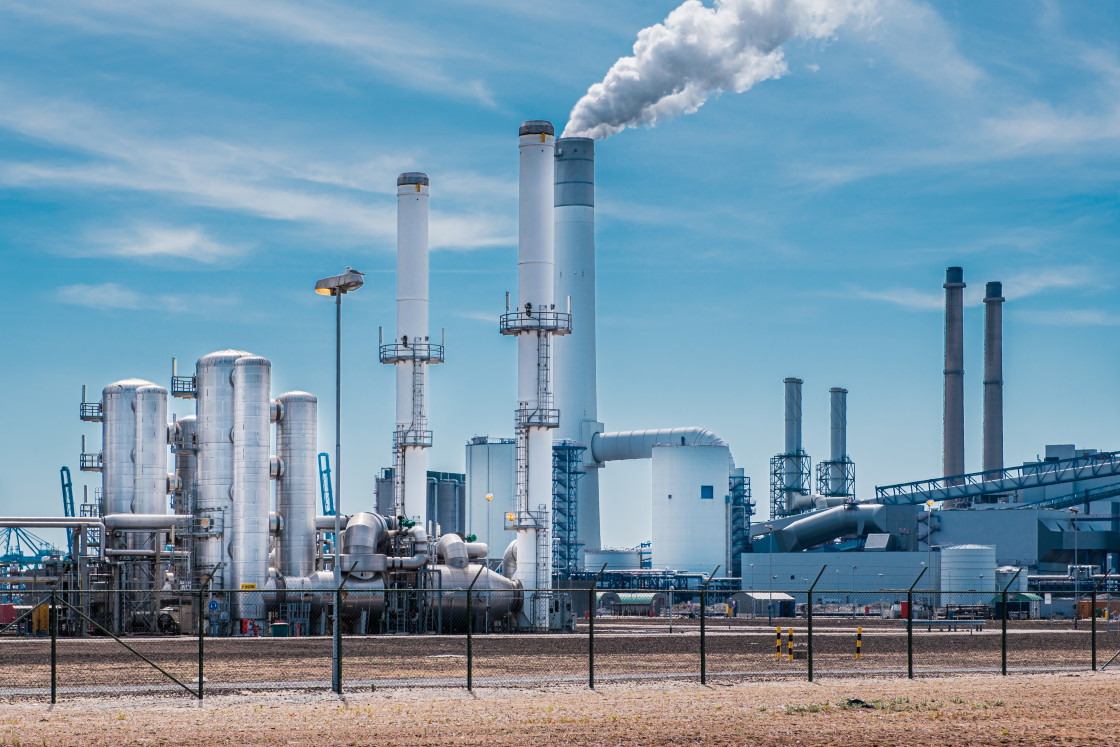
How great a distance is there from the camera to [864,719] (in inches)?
909

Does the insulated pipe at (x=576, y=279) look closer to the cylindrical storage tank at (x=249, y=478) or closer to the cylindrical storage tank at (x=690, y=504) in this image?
the cylindrical storage tank at (x=690, y=504)

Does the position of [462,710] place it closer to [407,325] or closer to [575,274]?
[407,325]

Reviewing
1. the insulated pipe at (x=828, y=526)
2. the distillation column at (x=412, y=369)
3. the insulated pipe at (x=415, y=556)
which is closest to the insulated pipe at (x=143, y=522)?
the insulated pipe at (x=415, y=556)

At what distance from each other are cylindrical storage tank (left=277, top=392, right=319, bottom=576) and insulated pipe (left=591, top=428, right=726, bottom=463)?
4544 cm

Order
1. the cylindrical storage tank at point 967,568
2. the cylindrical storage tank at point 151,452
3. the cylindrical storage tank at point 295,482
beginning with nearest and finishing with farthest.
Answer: the cylindrical storage tank at point 151,452 < the cylindrical storage tank at point 295,482 < the cylindrical storage tank at point 967,568

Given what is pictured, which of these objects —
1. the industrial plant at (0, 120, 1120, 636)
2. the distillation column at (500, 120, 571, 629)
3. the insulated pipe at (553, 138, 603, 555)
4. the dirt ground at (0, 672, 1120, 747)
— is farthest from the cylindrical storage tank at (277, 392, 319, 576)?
the insulated pipe at (553, 138, 603, 555)

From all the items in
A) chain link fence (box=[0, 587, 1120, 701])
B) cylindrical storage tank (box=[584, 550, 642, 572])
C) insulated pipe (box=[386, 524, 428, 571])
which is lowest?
cylindrical storage tank (box=[584, 550, 642, 572])

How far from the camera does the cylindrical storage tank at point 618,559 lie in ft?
374

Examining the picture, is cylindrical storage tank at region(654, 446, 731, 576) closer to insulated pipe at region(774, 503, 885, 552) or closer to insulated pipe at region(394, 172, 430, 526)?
insulated pipe at region(774, 503, 885, 552)

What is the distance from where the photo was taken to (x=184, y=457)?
230 feet

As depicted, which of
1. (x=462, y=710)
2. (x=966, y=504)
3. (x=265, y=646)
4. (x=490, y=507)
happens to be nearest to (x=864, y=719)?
(x=462, y=710)

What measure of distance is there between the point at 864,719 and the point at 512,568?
50670 millimetres

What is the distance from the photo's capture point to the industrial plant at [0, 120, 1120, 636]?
61219 mm

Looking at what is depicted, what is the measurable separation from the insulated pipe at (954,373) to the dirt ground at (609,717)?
9319 centimetres
